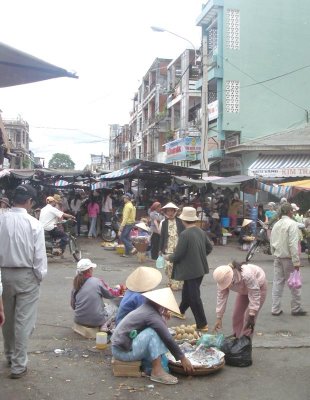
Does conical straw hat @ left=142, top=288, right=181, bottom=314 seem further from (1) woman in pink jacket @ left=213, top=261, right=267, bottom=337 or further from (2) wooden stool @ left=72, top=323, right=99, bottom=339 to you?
(2) wooden stool @ left=72, top=323, right=99, bottom=339

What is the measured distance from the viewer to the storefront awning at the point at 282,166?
21.3 meters

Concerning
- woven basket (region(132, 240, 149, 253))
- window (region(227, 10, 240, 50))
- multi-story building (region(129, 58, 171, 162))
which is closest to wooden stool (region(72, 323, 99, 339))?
woven basket (region(132, 240, 149, 253))

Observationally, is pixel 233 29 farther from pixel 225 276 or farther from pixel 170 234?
pixel 225 276

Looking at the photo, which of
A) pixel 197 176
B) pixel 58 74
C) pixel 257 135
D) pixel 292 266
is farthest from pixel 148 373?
pixel 257 135

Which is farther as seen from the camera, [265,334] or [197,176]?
[197,176]

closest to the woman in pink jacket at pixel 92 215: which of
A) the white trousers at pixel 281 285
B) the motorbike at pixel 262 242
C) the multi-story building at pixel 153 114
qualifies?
the motorbike at pixel 262 242

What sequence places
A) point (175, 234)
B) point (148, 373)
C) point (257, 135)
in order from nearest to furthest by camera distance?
1. point (148, 373)
2. point (175, 234)
3. point (257, 135)

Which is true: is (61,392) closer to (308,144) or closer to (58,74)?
(58,74)

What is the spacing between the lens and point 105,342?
5715mm

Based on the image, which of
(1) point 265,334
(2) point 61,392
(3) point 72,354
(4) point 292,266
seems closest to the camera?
(2) point 61,392

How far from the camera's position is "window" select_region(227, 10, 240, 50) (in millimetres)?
27047

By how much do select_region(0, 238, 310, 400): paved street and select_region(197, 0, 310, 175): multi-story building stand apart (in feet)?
64.4

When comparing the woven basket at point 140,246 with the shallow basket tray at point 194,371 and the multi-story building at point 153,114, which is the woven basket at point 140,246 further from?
the multi-story building at point 153,114

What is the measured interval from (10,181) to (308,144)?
1358 centimetres
